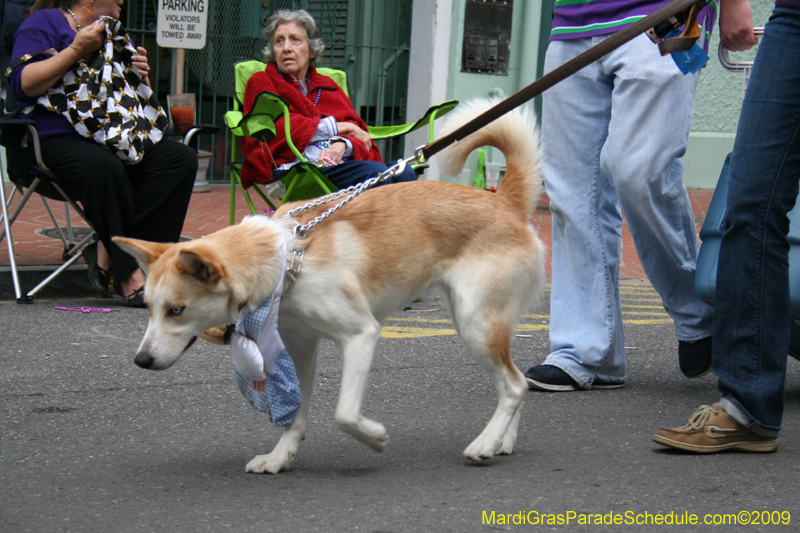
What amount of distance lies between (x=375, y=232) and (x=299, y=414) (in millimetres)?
629

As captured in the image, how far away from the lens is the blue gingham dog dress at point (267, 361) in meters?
2.51

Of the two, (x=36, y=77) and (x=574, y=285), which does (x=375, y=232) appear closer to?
(x=574, y=285)

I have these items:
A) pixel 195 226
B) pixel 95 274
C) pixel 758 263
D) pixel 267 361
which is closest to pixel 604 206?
pixel 758 263

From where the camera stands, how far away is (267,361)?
101 inches

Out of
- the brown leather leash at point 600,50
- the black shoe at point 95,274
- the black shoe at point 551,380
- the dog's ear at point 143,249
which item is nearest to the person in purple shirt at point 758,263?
the brown leather leash at point 600,50

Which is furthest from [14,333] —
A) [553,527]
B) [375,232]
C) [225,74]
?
[225,74]

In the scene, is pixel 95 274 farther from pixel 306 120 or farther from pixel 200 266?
pixel 200 266

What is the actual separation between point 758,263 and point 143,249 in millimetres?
1874

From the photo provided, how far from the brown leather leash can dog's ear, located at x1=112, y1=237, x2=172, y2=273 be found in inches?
40.1

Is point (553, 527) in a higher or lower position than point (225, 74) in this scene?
lower

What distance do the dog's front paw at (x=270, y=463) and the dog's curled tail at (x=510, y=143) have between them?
46.7 inches

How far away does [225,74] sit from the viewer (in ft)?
33.4

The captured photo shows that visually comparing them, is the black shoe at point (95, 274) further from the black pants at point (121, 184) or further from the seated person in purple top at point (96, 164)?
the black pants at point (121, 184)

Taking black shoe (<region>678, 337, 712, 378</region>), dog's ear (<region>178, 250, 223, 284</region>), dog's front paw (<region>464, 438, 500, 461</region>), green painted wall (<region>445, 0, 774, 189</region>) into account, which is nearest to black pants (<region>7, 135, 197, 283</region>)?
Answer: dog's ear (<region>178, 250, 223, 284</region>)
